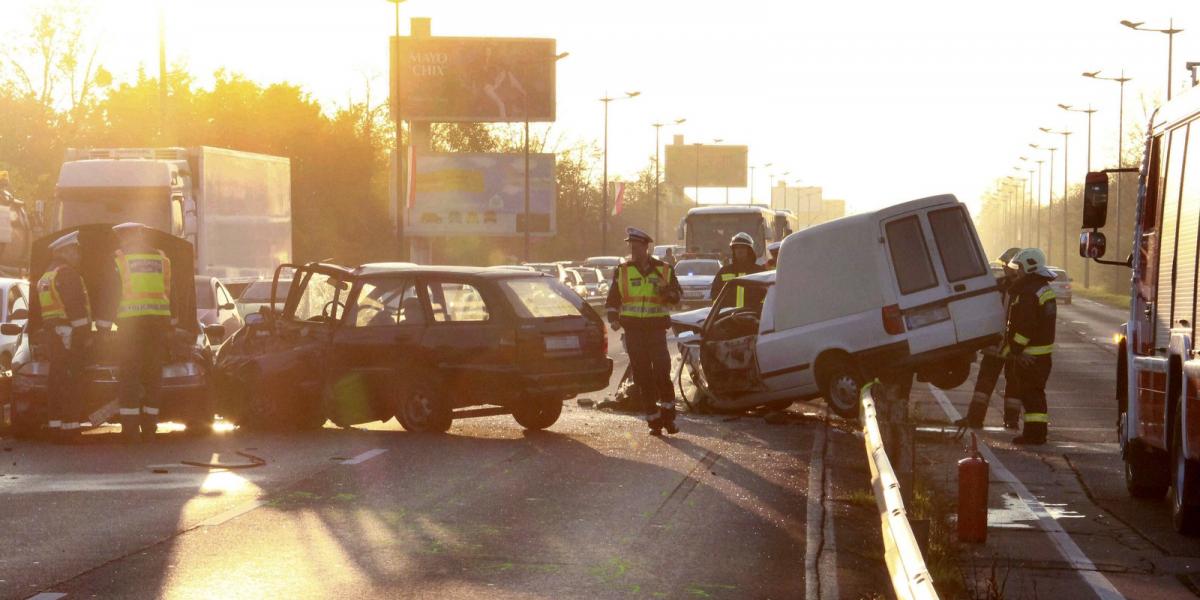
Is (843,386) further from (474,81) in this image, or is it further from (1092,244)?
(474,81)

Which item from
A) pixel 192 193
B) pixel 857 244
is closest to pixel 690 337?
pixel 857 244

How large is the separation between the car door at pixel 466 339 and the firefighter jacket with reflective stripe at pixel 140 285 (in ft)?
7.58

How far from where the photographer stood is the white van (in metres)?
16.1

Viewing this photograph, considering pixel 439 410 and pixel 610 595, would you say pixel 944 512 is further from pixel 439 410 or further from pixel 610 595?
pixel 439 410

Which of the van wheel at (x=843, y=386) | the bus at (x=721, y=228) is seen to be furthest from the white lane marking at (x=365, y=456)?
the bus at (x=721, y=228)

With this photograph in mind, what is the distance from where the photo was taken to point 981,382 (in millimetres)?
16703

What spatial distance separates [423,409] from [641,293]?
2143 mm

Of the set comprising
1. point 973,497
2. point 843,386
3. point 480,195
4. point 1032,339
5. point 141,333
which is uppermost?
point 480,195

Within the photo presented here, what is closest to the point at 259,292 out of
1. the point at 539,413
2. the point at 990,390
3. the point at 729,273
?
the point at 729,273

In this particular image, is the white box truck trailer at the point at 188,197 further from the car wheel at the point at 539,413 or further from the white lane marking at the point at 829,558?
the white lane marking at the point at 829,558

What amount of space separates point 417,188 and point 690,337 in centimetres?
5112

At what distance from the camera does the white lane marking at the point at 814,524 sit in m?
8.16

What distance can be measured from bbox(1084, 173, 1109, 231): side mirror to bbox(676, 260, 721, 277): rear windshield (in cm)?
3476

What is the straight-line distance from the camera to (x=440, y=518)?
32.9 ft
